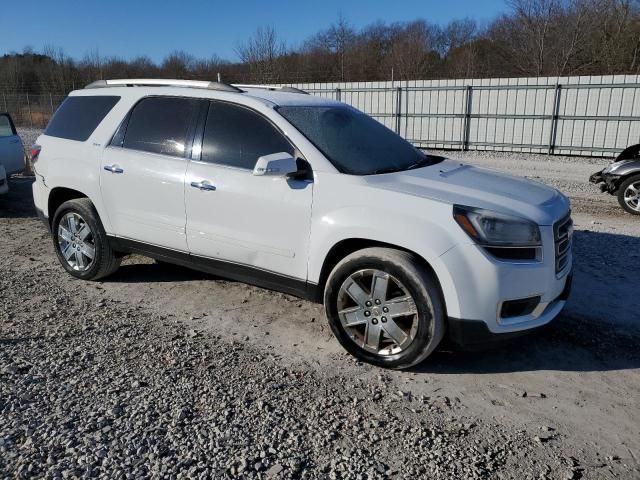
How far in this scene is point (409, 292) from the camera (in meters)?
3.35

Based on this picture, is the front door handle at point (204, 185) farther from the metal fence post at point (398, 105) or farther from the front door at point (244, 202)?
the metal fence post at point (398, 105)

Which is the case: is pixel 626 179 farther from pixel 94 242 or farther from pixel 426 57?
pixel 426 57

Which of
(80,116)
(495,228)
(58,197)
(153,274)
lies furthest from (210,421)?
(80,116)

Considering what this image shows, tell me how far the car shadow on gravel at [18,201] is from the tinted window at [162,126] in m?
4.79

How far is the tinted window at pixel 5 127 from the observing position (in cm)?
1080

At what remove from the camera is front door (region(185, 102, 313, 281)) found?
3.79m

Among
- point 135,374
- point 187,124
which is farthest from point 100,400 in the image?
point 187,124

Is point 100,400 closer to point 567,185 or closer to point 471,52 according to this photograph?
point 567,185

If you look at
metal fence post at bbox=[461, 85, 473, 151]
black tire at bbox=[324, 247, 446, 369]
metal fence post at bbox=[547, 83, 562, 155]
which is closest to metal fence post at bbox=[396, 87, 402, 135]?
metal fence post at bbox=[461, 85, 473, 151]

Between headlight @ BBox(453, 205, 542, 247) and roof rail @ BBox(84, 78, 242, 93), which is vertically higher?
roof rail @ BBox(84, 78, 242, 93)

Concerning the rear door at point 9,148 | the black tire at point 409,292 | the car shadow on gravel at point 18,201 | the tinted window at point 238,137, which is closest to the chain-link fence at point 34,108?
the rear door at point 9,148

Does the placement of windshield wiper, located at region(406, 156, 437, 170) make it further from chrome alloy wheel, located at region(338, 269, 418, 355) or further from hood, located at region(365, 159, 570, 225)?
chrome alloy wheel, located at region(338, 269, 418, 355)

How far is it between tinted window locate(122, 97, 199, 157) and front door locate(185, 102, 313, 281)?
0.22m

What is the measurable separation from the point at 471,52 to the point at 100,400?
132ft
